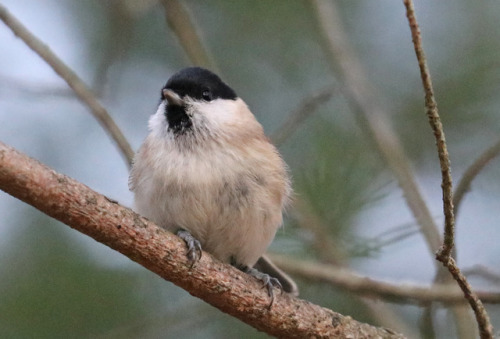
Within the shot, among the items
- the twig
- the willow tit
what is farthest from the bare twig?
the twig

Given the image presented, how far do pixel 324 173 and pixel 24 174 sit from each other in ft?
5.80

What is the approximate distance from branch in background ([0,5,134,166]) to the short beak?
36cm

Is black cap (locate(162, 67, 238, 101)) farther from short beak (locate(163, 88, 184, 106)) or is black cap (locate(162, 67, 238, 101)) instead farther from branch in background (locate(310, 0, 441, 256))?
branch in background (locate(310, 0, 441, 256))

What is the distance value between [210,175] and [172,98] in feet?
1.28

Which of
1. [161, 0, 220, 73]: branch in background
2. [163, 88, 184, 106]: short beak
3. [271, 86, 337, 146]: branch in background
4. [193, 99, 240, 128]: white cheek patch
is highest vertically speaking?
[161, 0, 220, 73]: branch in background

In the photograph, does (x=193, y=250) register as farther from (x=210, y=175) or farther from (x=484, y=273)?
(x=484, y=273)

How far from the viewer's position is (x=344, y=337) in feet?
7.52

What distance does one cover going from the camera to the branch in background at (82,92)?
3.02m

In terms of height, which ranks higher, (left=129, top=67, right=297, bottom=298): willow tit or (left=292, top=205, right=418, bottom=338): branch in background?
(left=292, top=205, right=418, bottom=338): branch in background

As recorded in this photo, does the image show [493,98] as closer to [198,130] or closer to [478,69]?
[478,69]

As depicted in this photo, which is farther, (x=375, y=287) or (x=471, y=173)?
(x=375, y=287)

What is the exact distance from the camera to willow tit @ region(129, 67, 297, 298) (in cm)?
256

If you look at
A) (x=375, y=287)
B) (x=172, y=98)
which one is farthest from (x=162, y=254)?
(x=375, y=287)

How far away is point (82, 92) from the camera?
120 inches
